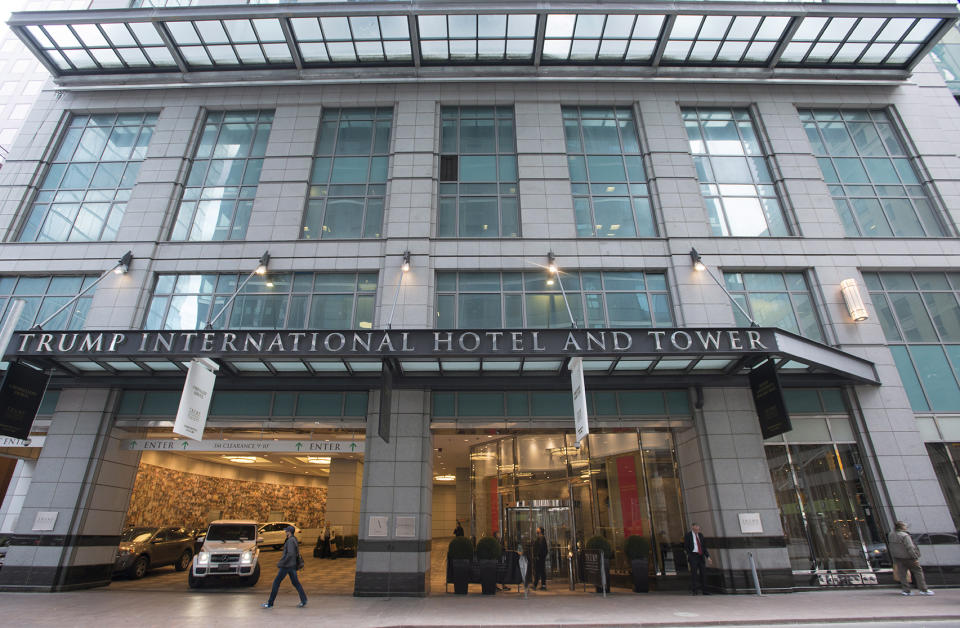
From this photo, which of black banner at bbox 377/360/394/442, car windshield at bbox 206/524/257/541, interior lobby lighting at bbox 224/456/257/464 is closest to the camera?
black banner at bbox 377/360/394/442

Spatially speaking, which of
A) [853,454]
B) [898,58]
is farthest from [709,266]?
[898,58]

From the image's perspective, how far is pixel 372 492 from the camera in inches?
553

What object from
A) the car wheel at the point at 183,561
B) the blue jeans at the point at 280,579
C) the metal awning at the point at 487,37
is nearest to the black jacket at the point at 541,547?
the blue jeans at the point at 280,579

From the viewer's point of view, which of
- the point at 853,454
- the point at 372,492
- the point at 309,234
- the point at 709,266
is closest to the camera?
the point at 372,492

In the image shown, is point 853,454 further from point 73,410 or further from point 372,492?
point 73,410

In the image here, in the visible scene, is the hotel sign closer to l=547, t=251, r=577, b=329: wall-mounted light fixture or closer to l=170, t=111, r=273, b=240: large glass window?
l=547, t=251, r=577, b=329: wall-mounted light fixture

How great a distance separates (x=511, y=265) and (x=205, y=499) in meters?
23.3

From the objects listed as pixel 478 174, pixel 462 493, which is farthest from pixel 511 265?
pixel 462 493

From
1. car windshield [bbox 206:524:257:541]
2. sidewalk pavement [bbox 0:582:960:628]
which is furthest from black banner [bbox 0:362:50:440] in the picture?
car windshield [bbox 206:524:257:541]

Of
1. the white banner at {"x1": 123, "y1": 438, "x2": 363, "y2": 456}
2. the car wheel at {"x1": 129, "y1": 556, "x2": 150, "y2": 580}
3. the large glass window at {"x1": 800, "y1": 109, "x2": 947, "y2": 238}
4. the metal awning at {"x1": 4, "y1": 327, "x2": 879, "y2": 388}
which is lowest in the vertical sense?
the car wheel at {"x1": 129, "y1": 556, "x2": 150, "y2": 580}

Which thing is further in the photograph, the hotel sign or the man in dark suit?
the man in dark suit

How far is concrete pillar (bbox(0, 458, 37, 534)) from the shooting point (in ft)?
51.9

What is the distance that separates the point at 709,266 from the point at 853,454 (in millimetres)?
7531

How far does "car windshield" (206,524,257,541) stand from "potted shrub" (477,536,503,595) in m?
7.72
